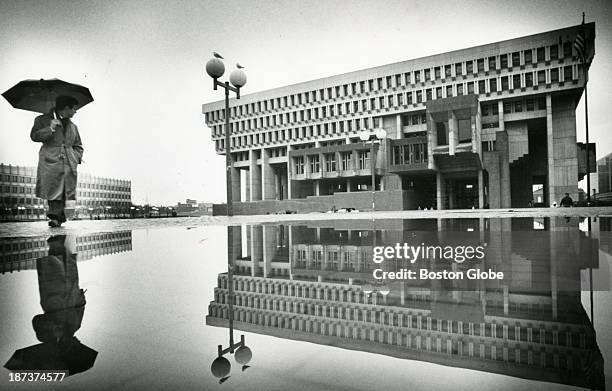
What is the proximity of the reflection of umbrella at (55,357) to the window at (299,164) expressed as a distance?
62.6 meters

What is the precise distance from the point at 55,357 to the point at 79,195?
109 metres

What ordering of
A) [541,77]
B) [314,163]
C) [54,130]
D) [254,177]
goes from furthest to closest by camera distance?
[254,177]
[314,163]
[541,77]
[54,130]

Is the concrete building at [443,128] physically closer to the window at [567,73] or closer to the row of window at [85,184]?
the window at [567,73]

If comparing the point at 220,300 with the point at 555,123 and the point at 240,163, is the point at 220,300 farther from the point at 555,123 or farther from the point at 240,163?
the point at 240,163

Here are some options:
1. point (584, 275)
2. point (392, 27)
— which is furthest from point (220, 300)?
point (392, 27)

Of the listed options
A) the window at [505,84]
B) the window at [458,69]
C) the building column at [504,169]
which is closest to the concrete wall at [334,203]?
the building column at [504,169]

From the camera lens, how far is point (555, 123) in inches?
1980

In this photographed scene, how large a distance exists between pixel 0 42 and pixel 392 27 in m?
14.3

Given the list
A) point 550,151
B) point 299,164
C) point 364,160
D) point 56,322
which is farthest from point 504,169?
point 56,322

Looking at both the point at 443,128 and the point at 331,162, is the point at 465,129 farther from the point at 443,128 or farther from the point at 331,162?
the point at 331,162

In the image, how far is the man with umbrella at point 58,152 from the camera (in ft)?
31.3

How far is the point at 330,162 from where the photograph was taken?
2388 inches

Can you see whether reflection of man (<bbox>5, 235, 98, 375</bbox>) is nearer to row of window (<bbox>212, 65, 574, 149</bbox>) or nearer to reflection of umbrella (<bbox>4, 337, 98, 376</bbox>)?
reflection of umbrella (<bbox>4, 337, 98, 376</bbox>)

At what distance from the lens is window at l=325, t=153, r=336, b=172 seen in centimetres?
6037
